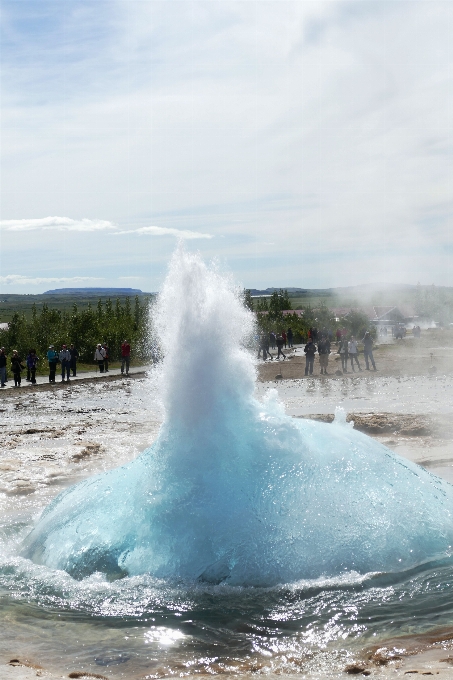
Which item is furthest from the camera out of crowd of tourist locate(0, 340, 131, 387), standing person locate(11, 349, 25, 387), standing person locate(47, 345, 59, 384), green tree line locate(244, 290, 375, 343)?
green tree line locate(244, 290, 375, 343)

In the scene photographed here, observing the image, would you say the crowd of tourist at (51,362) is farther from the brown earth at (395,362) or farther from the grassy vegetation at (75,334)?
the brown earth at (395,362)

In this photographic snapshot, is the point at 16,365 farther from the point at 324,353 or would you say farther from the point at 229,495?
the point at 229,495

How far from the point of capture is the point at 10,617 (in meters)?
5.21

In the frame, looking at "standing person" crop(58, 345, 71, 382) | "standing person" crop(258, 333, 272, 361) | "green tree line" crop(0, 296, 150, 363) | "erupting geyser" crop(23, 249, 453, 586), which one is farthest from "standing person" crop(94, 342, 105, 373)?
"erupting geyser" crop(23, 249, 453, 586)

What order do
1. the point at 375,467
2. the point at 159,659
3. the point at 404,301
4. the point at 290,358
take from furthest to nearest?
the point at 404,301, the point at 290,358, the point at 375,467, the point at 159,659

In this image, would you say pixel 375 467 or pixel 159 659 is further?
pixel 375 467

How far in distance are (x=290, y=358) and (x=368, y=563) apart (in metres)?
25.3

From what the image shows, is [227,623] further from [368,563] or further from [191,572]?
[368,563]

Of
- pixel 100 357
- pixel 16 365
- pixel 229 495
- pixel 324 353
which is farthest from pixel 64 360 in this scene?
pixel 229 495

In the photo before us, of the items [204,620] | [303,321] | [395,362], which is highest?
[303,321]

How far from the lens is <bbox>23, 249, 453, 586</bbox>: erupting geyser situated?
5.65m

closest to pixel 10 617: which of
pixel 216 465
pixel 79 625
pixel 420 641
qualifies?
pixel 79 625

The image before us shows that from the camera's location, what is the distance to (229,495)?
19.2ft

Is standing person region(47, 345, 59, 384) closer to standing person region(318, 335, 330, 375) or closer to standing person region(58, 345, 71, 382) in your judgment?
standing person region(58, 345, 71, 382)
